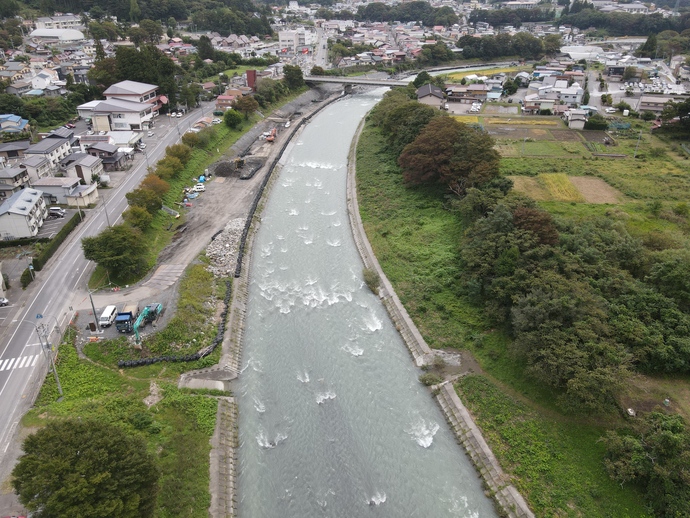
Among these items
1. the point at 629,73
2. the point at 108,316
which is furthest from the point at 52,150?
the point at 629,73

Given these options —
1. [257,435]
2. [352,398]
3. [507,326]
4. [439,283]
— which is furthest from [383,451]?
[439,283]

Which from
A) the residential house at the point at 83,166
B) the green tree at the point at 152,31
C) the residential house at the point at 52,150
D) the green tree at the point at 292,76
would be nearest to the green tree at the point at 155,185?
the residential house at the point at 83,166

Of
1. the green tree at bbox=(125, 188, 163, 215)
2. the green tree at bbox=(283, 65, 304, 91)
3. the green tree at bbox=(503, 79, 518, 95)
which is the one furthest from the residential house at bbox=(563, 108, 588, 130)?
the green tree at bbox=(125, 188, 163, 215)

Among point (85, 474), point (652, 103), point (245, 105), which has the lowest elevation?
point (85, 474)

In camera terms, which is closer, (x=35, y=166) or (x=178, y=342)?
(x=178, y=342)

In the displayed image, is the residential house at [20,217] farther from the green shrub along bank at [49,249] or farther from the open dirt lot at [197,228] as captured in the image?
the open dirt lot at [197,228]

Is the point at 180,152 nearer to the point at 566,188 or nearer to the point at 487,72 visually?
the point at 566,188
